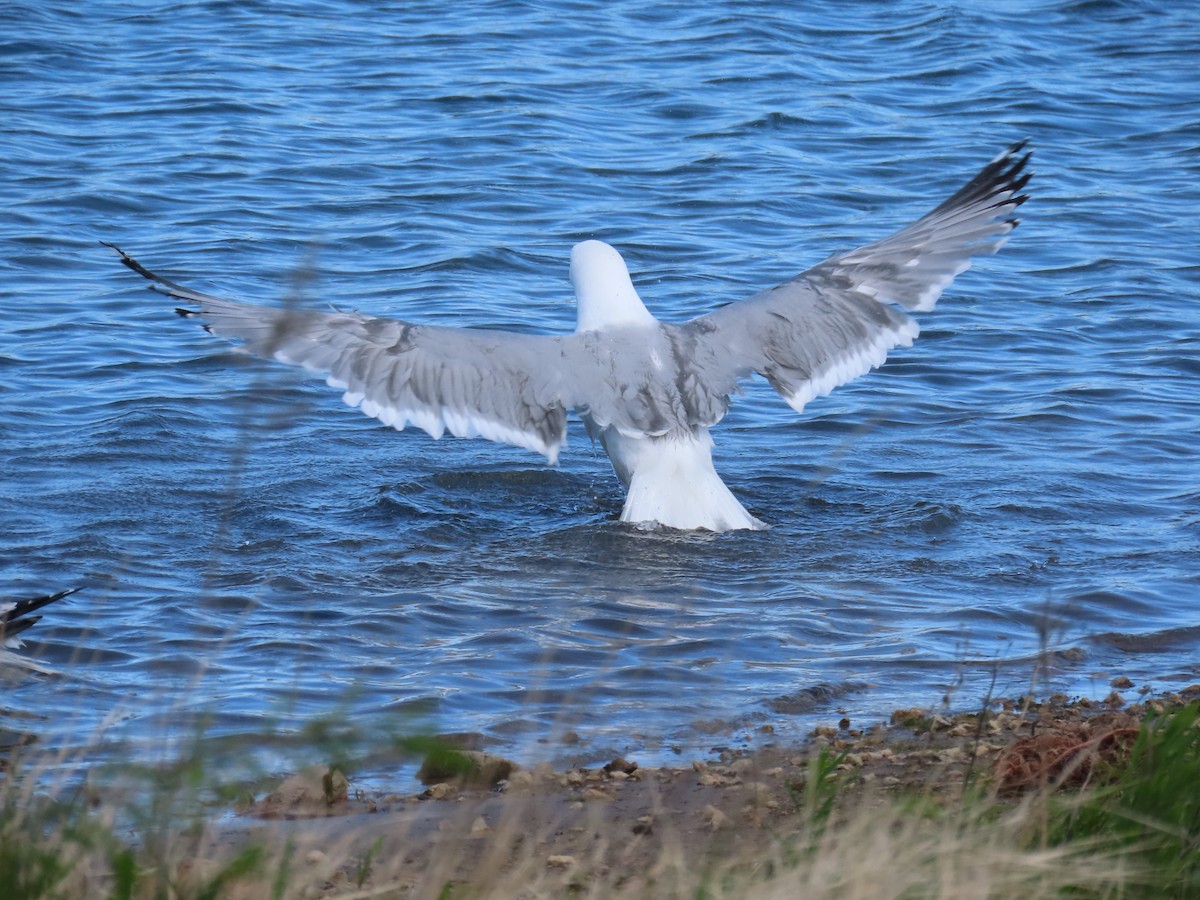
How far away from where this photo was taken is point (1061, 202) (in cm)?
1412

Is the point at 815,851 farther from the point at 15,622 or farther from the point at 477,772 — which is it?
the point at 15,622

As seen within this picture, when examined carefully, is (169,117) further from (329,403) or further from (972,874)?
(972,874)

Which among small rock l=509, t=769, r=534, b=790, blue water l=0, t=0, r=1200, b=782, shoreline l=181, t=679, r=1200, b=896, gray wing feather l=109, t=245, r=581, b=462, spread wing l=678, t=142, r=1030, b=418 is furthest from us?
spread wing l=678, t=142, r=1030, b=418

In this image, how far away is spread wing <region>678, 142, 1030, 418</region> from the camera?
7668mm

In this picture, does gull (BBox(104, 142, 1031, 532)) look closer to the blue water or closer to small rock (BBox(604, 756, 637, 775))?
the blue water

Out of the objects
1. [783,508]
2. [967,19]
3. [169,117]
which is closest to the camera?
[783,508]

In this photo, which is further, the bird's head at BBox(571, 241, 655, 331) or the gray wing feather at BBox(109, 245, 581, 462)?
the bird's head at BBox(571, 241, 655, 331)

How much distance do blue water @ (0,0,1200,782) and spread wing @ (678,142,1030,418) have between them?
706 mm

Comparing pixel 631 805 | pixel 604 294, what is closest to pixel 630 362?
→ pixel 604 294

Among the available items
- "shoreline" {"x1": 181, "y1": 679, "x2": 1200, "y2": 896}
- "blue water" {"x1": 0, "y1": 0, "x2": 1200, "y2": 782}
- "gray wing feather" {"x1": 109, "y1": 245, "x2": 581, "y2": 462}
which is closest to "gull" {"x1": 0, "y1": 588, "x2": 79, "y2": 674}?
"blue water" {"x1": 0, "y1": 0, "x2": 1200, "y2": 782}

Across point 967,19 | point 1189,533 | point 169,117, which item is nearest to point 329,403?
point 1189,533

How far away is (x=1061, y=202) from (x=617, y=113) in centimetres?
429

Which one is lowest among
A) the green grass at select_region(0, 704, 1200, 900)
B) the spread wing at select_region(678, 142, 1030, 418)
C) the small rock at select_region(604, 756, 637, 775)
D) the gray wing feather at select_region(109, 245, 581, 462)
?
the small rock at select_region(604, 756, 637, 775)

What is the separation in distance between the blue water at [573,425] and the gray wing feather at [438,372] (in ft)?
1.38
